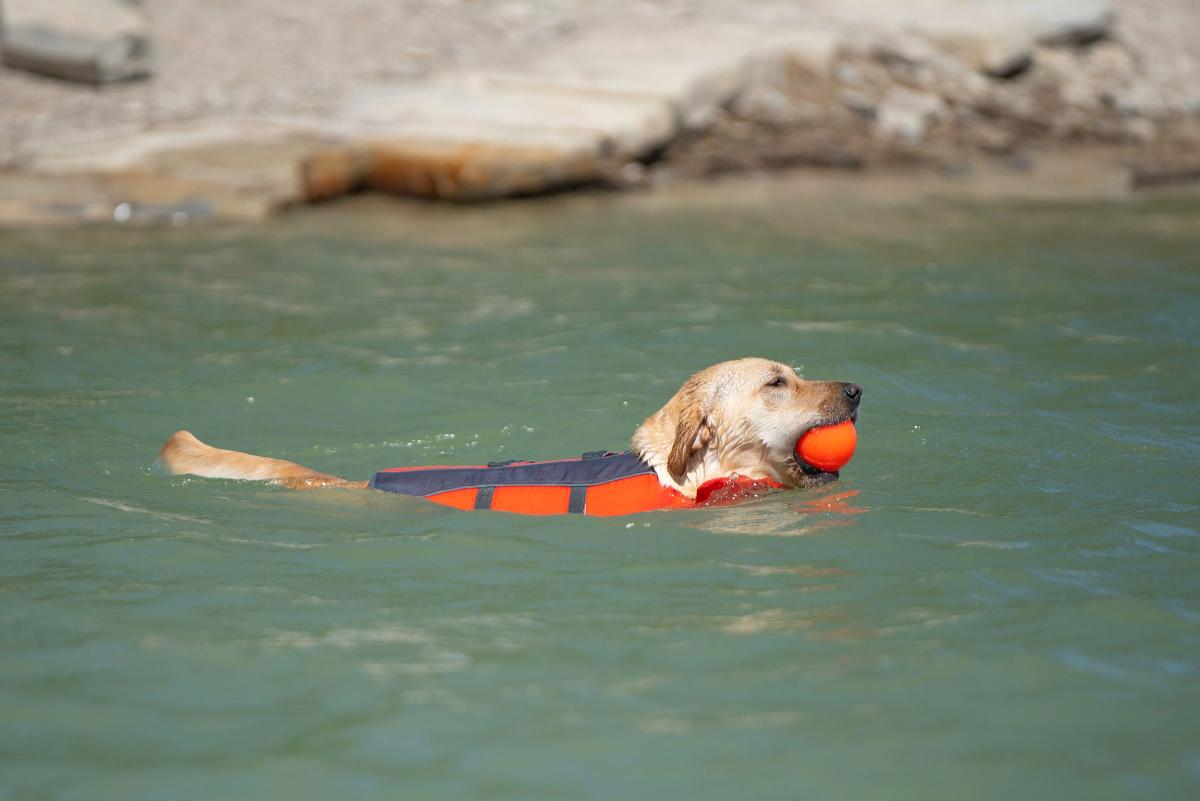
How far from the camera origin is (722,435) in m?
6.36

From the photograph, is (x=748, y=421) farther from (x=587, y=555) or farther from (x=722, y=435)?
(x=587, y=555)

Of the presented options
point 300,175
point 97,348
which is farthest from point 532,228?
point 97,348

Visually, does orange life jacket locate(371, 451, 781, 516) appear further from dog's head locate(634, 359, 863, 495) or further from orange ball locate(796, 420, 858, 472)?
orange ball locate(796, 420, 858, 472)

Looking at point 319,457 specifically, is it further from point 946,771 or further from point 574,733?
point 946,771

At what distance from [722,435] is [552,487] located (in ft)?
3.18

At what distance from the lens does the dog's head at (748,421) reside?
6312 millimetres

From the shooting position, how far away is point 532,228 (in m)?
13.0

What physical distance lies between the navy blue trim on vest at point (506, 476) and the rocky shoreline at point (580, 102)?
8.04 m

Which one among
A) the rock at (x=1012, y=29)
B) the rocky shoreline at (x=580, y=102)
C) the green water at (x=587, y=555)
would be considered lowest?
the green water at (x=587, y=555)

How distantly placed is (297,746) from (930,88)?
1464cm

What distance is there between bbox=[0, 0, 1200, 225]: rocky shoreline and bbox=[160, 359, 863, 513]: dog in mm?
7575

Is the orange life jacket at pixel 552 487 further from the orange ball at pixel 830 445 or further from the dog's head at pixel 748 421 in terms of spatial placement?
the orange ball at pixel 830 445

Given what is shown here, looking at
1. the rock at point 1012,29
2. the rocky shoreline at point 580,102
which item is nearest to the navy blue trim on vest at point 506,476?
the rocky shoreline at point 580,102

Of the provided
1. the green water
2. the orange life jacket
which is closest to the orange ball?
the green water
